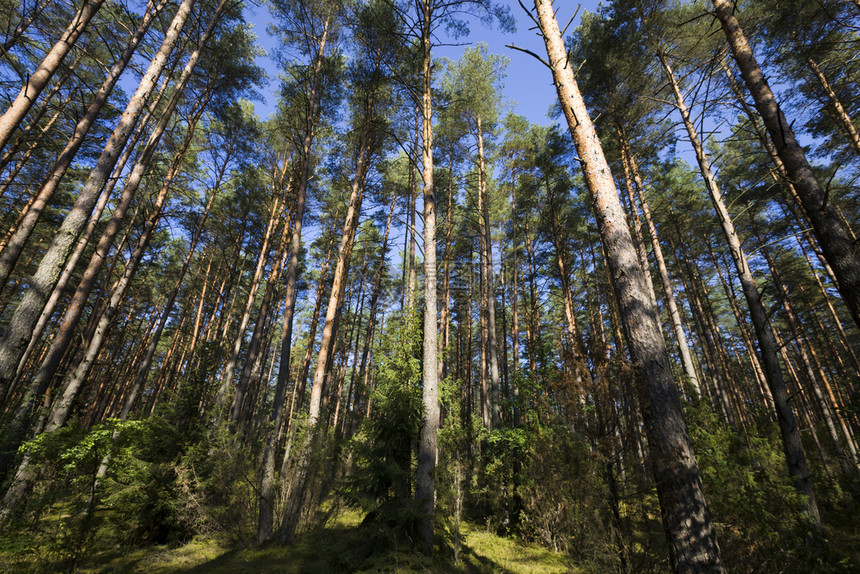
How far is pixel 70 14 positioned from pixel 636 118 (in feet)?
62.8

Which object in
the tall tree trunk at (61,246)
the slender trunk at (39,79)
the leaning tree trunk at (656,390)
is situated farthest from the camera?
the slender trunk at (39,79)

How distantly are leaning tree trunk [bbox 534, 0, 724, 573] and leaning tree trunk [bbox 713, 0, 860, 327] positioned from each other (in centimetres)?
270

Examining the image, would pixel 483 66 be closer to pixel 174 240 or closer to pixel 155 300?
pixel 174 240

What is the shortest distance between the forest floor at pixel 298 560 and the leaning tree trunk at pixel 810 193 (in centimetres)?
621

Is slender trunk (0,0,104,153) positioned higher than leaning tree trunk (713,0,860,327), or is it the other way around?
slender trunk (0,0,104,153)

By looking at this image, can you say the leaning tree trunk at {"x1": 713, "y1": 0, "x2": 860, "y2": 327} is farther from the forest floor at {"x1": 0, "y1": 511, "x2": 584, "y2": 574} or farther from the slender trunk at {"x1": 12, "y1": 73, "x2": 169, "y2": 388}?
the slender trunk at {"x1": 12, "y1": 73, "x2": 169, "y2": 388}

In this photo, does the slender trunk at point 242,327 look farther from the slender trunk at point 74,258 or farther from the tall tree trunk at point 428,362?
the tall tree trunk at point 428,362

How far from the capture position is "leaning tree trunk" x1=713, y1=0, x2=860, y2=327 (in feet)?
12.4

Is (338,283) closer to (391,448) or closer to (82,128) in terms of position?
(391,448)

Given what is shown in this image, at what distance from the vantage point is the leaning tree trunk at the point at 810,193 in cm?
379

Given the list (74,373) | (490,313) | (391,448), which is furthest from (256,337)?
(490,313)

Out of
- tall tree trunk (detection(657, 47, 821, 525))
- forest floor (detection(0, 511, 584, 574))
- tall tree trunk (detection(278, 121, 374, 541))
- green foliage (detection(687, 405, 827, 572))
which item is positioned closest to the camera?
green foliage (detection(687, 405, 827, 572))

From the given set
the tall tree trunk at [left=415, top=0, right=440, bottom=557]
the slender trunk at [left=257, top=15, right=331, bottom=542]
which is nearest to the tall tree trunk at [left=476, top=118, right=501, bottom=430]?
the tall tree trunk at [left=415, top=0, right=440, bottom=557]

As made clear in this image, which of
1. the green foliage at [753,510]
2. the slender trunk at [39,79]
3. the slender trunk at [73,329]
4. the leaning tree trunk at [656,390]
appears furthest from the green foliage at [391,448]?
the slender trunk at [39,79]
